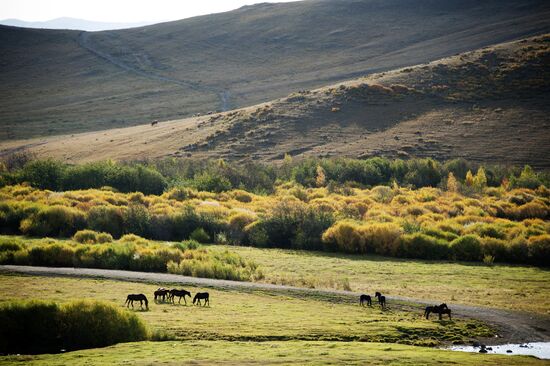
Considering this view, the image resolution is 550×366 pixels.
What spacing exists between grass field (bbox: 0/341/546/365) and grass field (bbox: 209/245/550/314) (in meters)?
10.6

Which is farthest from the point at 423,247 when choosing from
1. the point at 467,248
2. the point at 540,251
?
the point at 540,251

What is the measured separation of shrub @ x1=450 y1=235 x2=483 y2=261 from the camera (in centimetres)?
4284

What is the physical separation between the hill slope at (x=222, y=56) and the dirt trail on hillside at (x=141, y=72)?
23 centimetres

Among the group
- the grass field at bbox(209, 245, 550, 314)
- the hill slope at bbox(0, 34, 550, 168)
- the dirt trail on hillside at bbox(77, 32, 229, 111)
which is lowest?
the grass field at bbox(209, 245, 550, 314)

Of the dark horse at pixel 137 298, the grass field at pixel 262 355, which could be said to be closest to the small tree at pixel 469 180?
the dark horse at pixel 137 298

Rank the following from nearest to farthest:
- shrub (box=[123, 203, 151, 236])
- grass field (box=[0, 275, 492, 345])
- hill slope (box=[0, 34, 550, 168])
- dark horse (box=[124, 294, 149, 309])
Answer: grass field (box=[0, 275, 492, 345]), dark horse (box=[124, 294, 149, 309]), shrub (box=[123, 203, 151, 236]), hill slope (box=[0, 34, 550, 168])

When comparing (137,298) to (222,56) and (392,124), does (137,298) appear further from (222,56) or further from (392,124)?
(222,56)

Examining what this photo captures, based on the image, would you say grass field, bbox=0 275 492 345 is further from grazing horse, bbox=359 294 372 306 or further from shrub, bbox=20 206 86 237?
shrub, bbox=20 206 86 237

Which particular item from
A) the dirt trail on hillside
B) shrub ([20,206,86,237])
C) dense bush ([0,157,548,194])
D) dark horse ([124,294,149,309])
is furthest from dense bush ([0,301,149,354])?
the dirt trail on hillside

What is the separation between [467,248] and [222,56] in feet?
434

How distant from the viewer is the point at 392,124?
9288 centimetres

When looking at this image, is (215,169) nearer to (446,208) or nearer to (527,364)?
(446,208)

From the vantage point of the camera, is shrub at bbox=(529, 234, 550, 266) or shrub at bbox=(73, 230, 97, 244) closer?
shrub at bbox=(529, 234, 550, 266)

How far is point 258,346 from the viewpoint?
19422mm
